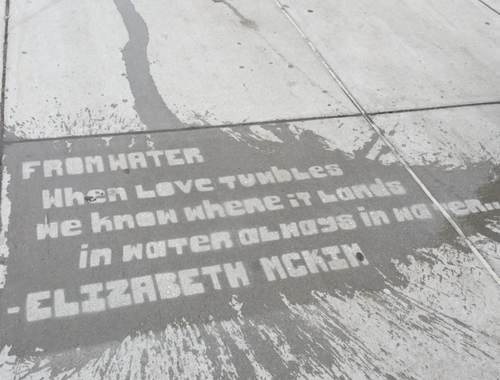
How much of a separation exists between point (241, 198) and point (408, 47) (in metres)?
2.69

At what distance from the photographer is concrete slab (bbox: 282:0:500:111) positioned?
14.4 ft

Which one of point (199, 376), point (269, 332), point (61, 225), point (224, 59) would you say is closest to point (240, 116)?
point (224, 59)

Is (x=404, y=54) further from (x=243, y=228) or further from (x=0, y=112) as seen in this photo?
(x=0, y=112)

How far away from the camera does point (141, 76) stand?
13.7 ft

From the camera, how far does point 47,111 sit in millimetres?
3705

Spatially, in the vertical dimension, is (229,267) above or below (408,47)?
below

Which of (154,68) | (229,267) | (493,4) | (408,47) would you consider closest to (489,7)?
(493,4)

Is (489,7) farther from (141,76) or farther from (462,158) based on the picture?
(141,76)

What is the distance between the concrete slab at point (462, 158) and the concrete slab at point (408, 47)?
19 centimetres

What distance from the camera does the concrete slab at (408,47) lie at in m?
4.40

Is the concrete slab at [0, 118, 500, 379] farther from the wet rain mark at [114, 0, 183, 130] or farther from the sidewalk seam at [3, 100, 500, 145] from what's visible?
the wet rain mark at [114, 0, 183, 130]

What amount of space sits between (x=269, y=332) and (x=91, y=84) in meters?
A: 2.46

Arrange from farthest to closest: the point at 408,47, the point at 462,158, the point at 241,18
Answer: the point at 241,18, the point at 408,47, the point at 462,158

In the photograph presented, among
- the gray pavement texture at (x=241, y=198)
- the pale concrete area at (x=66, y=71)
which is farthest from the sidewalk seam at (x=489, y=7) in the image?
the pale concrete area at (x=66, y=71)
